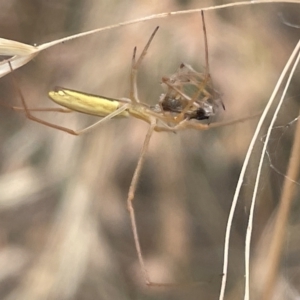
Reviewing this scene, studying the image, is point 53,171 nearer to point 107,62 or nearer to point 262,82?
point 107,62

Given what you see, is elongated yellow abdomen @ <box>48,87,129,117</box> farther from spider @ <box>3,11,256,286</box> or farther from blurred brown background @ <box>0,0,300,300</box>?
blurred brown background @ <box>0,0,300,300</box>

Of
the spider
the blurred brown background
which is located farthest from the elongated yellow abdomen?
the blurred brown background

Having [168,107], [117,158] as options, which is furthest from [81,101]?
[117,158]

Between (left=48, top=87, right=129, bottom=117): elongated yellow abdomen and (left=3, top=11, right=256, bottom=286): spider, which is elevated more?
(left=48, top=87, right=129, bottom=117): elongated yellow abdomen

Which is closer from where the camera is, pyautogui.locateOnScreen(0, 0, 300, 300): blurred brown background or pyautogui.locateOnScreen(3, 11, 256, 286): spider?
pyautogui.locateOnScreen(3, 11, 256, 286): spider

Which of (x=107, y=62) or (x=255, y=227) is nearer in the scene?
(x=255, y=227)

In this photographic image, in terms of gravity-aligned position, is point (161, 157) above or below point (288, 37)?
below

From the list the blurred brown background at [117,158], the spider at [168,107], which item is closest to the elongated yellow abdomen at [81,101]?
the spider at [168,107]

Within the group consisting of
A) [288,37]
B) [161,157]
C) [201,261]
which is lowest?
[201,261]

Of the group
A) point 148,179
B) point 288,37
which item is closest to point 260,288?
point 148,179
